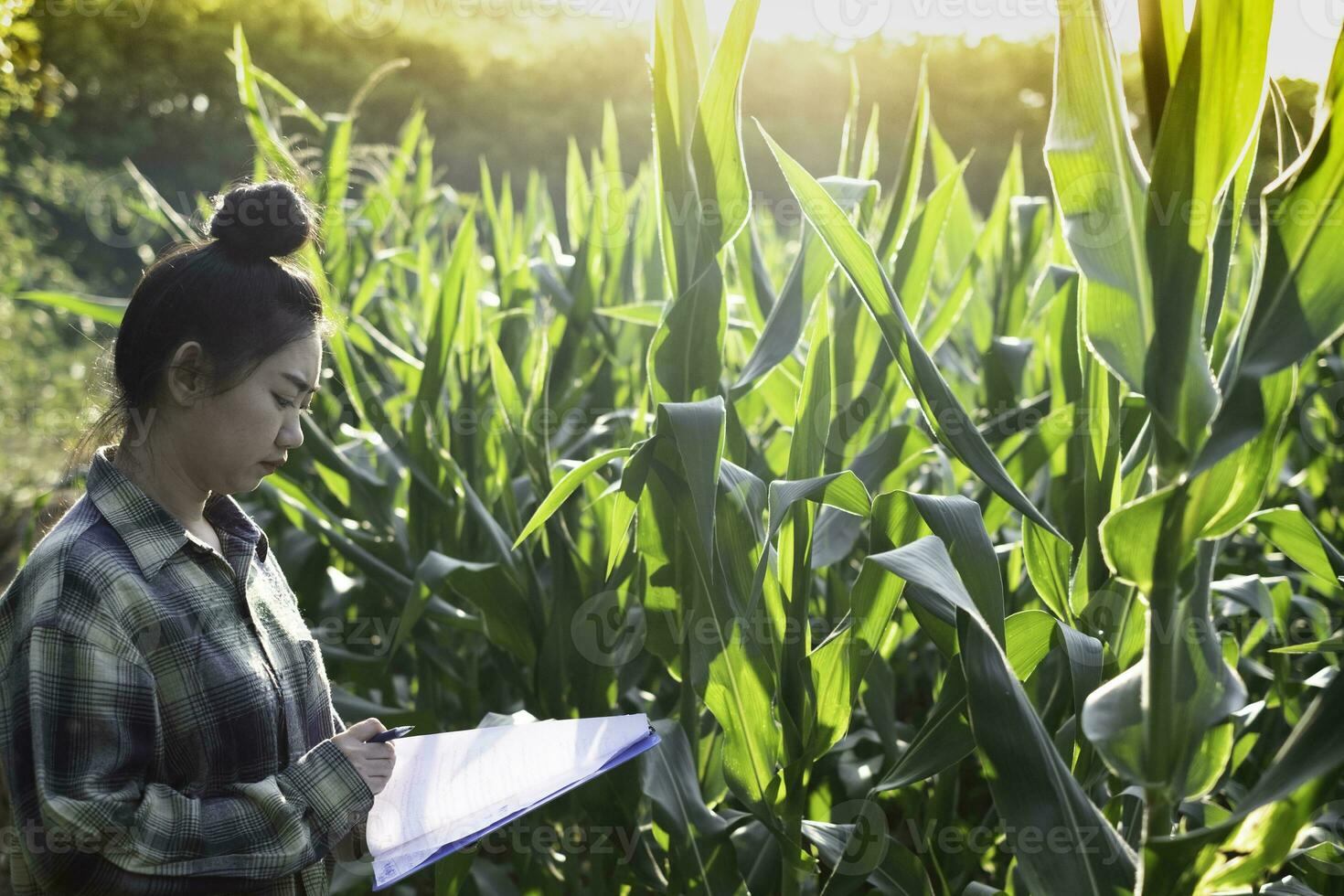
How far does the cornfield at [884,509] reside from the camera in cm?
65

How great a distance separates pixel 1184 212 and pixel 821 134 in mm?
13601

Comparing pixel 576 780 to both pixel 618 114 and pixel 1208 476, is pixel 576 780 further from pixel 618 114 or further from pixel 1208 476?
pixel 618 114

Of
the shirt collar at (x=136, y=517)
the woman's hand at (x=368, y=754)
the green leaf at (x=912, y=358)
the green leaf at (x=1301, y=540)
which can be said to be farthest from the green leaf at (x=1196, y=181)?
the shirt collar at (x=136, y=517)

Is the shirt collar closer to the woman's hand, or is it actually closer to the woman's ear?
the woman's ear

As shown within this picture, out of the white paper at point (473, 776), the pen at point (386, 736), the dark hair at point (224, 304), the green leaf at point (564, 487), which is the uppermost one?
the dark hair at point (224, 304)

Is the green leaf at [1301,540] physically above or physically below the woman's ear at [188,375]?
below

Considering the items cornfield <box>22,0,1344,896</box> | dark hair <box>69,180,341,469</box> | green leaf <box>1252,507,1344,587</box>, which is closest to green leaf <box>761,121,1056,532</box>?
cornfield <box>22,0,1344,896</box>

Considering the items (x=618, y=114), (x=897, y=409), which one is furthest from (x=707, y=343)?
(x=618, y=114)

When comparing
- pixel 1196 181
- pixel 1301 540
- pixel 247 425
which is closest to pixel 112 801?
pixel 247 425

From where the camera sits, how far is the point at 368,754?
2.70 ft

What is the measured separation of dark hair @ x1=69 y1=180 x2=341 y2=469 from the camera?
0.86 m

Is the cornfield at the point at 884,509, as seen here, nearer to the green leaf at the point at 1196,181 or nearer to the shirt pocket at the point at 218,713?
the green leaf at the point at 1196,181

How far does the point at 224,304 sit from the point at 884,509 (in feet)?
1.82

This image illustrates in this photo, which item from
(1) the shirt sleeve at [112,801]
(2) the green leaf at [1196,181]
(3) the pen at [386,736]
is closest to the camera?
(2) the green leaf at [1196,181]
